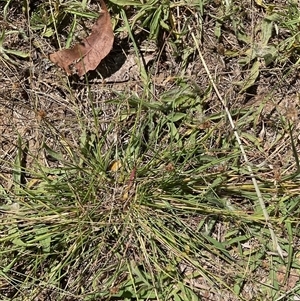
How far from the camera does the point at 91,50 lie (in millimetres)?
2436

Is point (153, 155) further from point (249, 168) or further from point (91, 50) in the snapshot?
point (91, 50)

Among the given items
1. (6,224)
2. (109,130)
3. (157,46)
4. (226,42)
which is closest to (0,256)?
(6,224)

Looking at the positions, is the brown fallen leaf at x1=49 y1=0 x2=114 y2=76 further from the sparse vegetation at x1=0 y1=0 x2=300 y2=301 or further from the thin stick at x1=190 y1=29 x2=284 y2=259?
the thin stick at x1=190 y1=29 x2=284 y2=259

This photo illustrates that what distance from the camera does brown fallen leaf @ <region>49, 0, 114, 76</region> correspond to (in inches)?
95.7

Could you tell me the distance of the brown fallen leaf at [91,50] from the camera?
243 centimetres

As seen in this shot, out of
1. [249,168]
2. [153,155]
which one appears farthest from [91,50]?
[249,168]

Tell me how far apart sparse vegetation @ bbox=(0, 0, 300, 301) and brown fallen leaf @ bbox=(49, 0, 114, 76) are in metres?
0.06

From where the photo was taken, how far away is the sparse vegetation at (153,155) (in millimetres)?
2354

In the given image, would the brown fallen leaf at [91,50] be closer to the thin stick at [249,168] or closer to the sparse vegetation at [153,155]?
the sparse vegetation at [153,155]

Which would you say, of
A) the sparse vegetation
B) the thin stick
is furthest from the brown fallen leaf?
the thin stick

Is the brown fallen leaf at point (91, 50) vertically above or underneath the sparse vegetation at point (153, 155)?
above

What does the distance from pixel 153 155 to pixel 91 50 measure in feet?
1.65

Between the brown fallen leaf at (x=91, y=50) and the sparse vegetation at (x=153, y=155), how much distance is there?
62mm

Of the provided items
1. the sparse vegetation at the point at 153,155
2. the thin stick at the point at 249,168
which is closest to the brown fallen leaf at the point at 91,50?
the sparse vegetation at the point at 153,155
